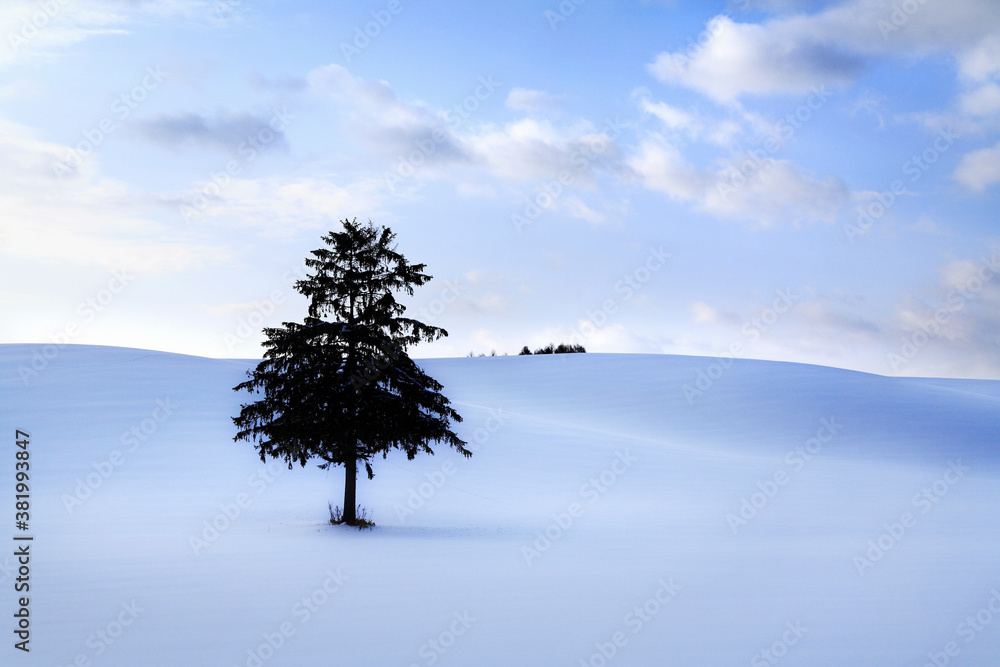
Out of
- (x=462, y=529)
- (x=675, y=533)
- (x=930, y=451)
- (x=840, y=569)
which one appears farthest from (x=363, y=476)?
(x=930, y=451)

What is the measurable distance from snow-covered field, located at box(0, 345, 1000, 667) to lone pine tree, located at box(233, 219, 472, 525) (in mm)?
2529

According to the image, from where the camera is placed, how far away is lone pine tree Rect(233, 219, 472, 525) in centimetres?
2164

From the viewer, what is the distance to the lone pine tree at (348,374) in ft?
71.0

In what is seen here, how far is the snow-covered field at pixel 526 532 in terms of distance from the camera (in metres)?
10.4

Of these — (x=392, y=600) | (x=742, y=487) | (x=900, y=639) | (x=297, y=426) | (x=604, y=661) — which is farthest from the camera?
(x=742, y=487)

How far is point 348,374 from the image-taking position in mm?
22047

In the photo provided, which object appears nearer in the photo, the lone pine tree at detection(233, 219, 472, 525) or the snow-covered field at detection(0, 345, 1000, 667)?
the snow-covered field at detection(0, 345, 1000, 667)

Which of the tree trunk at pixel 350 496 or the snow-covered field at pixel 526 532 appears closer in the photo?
the snow-covered field at pixel 526 532

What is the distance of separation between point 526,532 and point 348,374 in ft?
21.9

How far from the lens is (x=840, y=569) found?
16.5 meters

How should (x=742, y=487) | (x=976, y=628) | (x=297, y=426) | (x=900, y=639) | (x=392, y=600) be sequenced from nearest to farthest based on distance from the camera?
(x=900, y=639)
(x=976, y=628)
(x=392, y=600)
(x=297, y=426)
(x=742, y=487)

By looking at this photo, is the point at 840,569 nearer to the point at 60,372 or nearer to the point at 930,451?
the point at 930,451

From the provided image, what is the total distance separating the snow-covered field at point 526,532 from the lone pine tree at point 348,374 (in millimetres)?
2529

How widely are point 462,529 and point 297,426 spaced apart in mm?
5472
